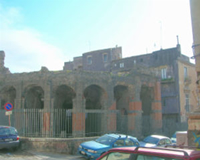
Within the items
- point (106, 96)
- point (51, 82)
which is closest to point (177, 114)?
point (106, 96)

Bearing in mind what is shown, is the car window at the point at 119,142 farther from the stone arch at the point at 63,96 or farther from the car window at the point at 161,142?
the stone arch at the point at 63,96

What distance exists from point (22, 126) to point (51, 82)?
4.12 m

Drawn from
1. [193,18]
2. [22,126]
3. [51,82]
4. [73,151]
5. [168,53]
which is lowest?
[73,151]

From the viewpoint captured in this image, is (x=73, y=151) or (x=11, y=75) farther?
(x=11, y=75)

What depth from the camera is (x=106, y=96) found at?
19.5 meters

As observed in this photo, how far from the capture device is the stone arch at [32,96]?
1986 centimetres

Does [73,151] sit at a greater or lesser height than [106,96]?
lesser

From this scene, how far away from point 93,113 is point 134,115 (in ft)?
12.4

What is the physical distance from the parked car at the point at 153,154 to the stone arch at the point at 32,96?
15.8 meters

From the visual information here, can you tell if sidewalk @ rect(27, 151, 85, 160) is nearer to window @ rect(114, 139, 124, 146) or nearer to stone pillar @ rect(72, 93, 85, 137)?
window @ rect(114, 139, 124, 146)

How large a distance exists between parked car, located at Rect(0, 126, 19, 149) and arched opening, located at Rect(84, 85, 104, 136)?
245 inches

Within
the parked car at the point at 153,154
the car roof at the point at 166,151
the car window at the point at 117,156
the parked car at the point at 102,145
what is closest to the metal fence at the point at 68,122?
the parked car at the point at 102,145

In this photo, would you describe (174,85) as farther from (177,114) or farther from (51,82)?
(51,82)

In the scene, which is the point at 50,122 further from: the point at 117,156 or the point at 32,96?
the point at 117,156
